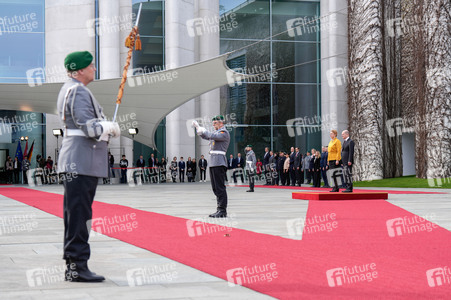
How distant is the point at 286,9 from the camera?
37.8 m

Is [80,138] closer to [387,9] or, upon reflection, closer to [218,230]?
[218,230]

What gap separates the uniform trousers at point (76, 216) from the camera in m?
4.64

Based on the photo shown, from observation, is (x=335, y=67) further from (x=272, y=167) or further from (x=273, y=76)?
(x=272, y=167)

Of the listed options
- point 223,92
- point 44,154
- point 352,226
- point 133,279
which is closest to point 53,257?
point 133,279

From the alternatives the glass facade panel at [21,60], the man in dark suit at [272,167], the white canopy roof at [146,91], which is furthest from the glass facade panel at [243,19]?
the white canopy roof at [146,91]

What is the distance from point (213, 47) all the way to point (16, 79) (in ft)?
35.7

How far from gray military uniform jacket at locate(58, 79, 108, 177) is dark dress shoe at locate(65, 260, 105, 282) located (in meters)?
0.66

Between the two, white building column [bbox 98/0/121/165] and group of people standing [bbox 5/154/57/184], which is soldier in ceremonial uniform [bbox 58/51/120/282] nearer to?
group of people standing [bbox 5/154/57/184]

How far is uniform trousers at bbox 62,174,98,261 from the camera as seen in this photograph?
4637 mm

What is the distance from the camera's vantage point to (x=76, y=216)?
464cm

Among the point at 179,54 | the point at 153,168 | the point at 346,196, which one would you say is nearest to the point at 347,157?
the point at 346,196

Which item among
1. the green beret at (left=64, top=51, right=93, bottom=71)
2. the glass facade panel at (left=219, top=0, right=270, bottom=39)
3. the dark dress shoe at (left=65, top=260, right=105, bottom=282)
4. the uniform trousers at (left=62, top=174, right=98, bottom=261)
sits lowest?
the dark dress shoe at (left=65, top=260, right=105, bottom=282)

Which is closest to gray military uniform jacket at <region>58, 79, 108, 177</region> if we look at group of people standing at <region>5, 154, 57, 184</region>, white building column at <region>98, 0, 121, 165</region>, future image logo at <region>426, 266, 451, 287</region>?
future image logo at <region>426, 266, 451, 287</region>

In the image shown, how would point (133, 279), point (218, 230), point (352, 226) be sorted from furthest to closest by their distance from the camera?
1. point (352, 226)
2. point (218, 230)
3. point (133, 279)
